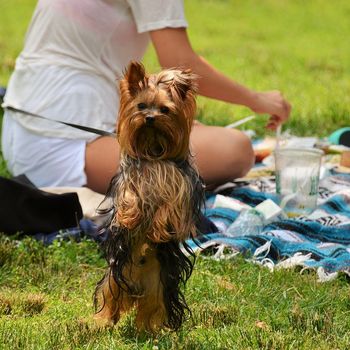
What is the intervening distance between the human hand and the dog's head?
2366mm

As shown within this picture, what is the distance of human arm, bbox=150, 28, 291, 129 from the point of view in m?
4.80

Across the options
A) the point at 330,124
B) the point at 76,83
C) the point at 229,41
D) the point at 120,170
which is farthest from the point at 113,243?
the point at 229,41

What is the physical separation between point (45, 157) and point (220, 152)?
3.22 feet

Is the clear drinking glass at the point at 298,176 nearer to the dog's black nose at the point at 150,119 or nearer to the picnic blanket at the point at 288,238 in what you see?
the picnic blanket at the point at 288,238

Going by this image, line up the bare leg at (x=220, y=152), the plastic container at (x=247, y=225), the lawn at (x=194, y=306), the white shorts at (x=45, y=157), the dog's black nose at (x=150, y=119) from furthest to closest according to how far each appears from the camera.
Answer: the bare leg at (x=220, y=152) → the white shorts at (x=45, y=157) → the plastic container at (x=247, y=225) → the lawn at (x=194, y=306) → the dog's black nose at (x=150, y=119)

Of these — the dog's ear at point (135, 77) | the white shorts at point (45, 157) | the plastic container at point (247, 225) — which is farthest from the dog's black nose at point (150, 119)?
the white shorts at point (45, 157)

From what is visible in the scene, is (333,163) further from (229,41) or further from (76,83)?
(229,41)

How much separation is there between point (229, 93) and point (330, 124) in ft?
7.32

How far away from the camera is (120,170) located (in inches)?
118

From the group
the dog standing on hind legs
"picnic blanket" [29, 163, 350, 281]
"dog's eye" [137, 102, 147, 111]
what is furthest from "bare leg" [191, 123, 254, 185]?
"dog's eye" [137, 102, 147, 111]

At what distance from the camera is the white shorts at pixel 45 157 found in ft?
16.4

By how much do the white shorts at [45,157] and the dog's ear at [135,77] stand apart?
2.11 metres

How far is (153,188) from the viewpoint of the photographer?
115 inches

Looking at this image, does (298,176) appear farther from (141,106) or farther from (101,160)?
(141,106)
